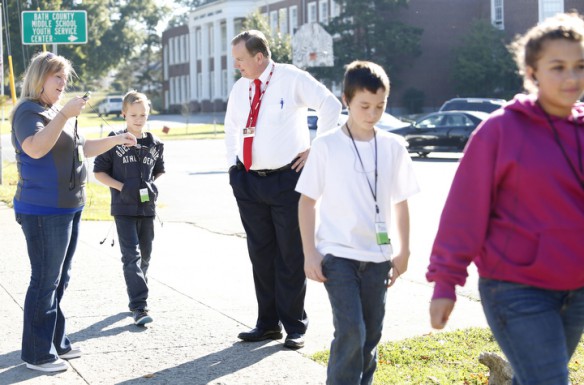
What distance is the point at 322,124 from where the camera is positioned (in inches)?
255

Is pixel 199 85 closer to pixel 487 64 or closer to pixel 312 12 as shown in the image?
pixel 312 12

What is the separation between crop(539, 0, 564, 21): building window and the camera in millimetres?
56219

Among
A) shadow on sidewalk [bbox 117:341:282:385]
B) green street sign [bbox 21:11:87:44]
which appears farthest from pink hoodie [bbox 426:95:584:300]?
green street sign [bbox 21:11:87:44]

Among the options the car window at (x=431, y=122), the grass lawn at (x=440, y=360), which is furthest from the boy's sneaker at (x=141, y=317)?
the car window at (x=431, y=122)

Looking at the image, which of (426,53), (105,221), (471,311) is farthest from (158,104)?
(471,311)

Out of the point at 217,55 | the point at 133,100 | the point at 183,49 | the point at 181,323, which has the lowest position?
the point at 181,323

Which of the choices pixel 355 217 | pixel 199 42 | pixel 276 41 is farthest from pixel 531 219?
pixel 199 42

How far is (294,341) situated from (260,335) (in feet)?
1.10

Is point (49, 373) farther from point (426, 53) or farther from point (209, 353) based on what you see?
point (426, 53)

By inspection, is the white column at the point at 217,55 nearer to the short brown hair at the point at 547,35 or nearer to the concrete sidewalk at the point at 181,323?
the concrete sidewalk at the point at 181,323

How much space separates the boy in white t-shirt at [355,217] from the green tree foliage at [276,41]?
5470 cm

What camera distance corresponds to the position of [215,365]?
6.10m

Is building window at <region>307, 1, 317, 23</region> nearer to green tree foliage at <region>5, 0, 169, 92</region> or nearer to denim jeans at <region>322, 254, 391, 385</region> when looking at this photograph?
green tree foliage at <region>5, 0, 169, 92</region>

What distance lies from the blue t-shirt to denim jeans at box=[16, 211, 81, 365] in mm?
73
